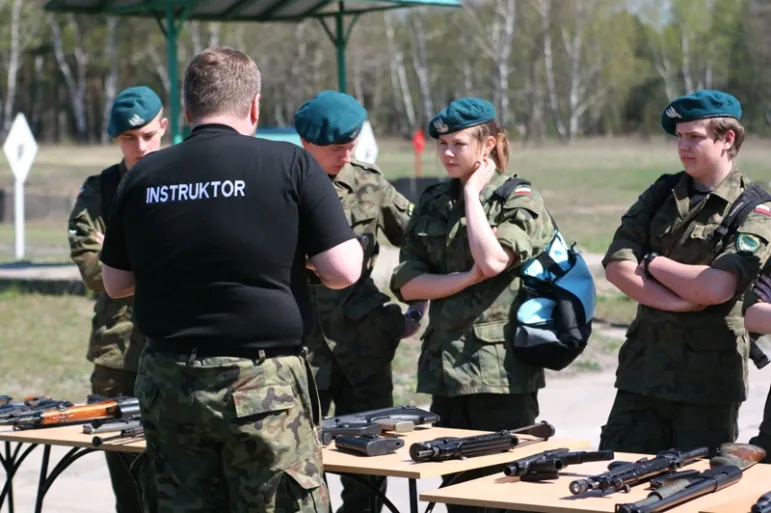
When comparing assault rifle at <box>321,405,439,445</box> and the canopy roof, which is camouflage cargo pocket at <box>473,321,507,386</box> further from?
the canopy roof

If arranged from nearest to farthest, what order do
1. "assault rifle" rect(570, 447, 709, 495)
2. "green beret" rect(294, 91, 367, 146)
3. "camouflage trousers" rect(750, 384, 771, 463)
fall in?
"assault rifle" rect(570, 447, 709, 495) → "camouflage trousers" rect(750, 384, 771, 463) → "green beret" rect(294, 91, 367, 146)

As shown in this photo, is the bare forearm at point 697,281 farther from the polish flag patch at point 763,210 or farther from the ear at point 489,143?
the ear at point 489,143

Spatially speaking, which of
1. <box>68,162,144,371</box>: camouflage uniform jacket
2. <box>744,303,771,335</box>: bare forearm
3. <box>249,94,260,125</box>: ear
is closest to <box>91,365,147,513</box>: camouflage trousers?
<box>68,162,144,371</box>: camouflage uniform jacket

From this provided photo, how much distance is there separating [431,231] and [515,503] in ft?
5.46

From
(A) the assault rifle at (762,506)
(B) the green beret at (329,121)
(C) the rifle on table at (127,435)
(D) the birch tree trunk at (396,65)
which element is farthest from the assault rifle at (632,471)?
(D) the birch tree trunk at (396,65)

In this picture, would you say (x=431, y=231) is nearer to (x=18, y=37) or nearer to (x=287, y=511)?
(x=287, y=511)

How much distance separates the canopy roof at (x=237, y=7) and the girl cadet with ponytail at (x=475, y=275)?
8850 mm

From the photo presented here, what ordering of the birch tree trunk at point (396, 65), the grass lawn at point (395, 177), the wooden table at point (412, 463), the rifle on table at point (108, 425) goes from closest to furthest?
1. the wooden table at point (412, 463)
2. the rifle on table at point (108, 425)
3. the grass lawn at point (395, 177)
4. the birch tree trunk at point (396, 65)

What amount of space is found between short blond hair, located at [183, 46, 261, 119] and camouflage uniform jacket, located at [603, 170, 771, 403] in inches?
71.7

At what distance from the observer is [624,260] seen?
4699 millimetres

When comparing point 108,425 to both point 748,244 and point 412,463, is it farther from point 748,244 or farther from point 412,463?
point 748,244

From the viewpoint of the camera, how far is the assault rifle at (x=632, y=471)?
11.5ft

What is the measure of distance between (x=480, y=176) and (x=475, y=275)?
1.29 feet

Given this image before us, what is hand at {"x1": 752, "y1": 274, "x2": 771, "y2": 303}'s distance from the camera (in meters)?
4.26
